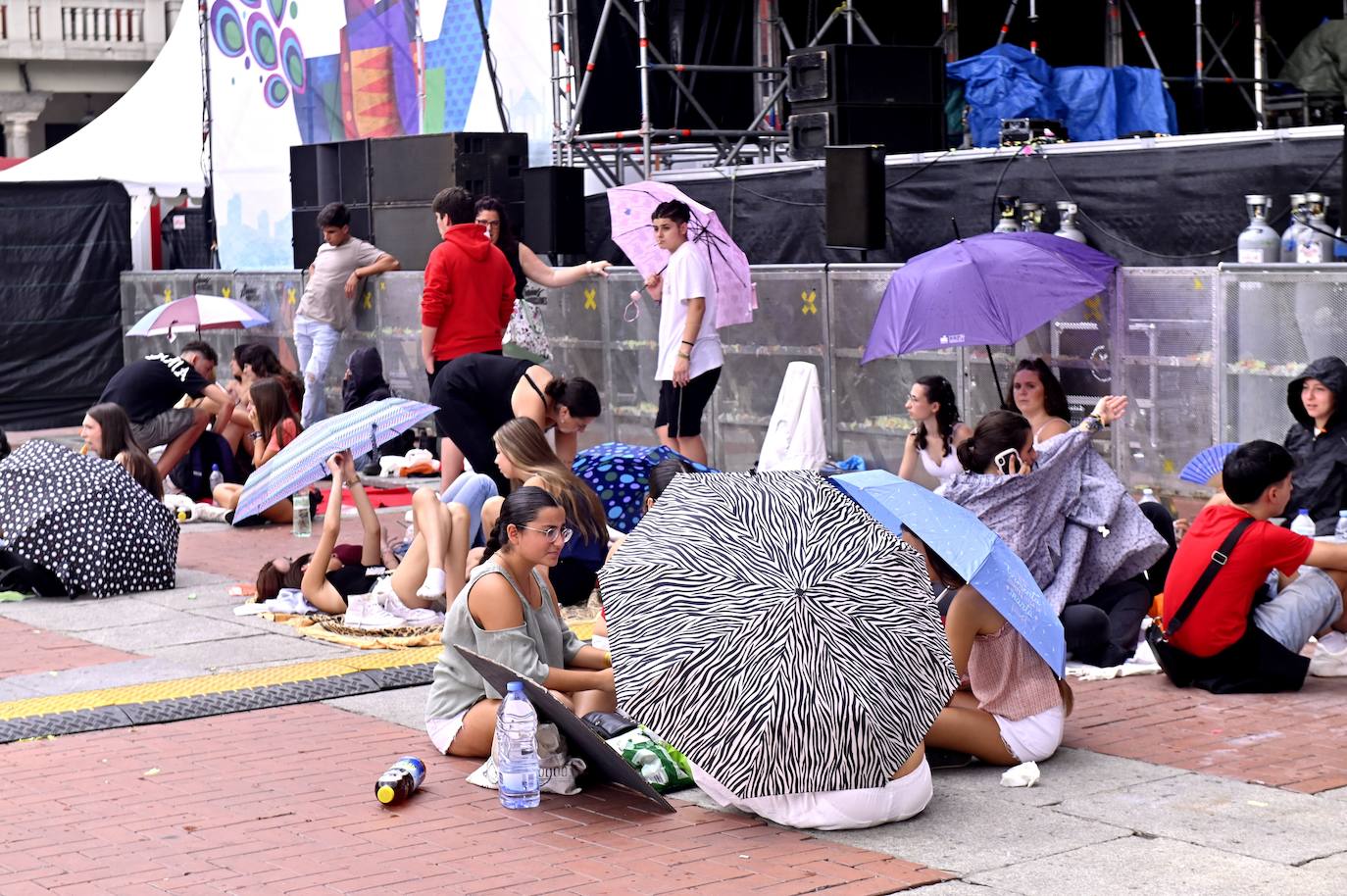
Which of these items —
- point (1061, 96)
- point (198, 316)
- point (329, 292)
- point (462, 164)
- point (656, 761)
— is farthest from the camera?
point (1061, 96)

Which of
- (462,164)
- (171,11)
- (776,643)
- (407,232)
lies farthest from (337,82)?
(171,11)

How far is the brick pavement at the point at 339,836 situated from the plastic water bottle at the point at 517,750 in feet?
0.21

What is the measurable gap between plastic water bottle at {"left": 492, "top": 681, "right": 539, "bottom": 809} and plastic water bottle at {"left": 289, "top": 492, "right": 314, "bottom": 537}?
21.4ft

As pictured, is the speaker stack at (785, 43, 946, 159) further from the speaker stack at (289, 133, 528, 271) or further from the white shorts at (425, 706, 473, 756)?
the white shorts at (425, 706, 473, 756)

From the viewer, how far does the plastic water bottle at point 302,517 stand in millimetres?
12555

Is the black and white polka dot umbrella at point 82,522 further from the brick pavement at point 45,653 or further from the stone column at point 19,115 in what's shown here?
the stone column at point 19,115

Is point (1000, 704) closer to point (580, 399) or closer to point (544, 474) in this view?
point (544, 474)

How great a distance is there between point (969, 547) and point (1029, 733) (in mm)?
842

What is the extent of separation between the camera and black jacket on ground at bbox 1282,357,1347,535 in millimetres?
9195

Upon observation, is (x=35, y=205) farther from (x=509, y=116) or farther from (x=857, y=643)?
(x=857, y=643)

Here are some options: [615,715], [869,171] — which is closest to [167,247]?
[869,171]

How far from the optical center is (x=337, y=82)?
20.9m

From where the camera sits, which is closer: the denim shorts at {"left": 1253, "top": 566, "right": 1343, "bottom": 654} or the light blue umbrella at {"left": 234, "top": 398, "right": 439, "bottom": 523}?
A: the denim shorts at {"left": 1253, "top": 566, "right": 1343, "bottom": 654}

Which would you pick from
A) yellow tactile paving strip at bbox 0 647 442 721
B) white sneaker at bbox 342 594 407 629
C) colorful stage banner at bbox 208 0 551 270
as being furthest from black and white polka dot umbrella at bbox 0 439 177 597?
colorful stage banner at bbox 208 0 551 270
